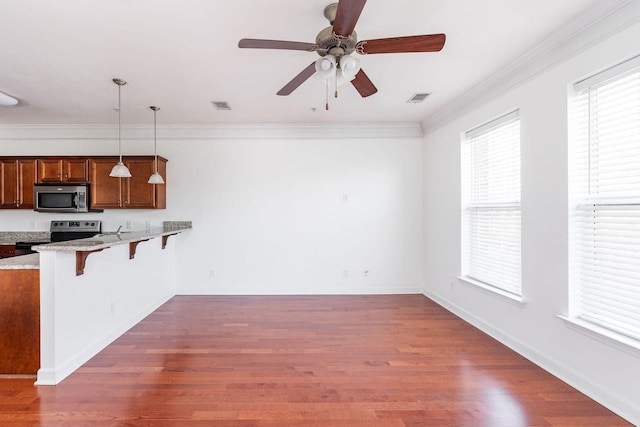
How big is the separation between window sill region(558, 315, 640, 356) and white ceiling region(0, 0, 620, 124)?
215 cm

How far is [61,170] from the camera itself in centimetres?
444

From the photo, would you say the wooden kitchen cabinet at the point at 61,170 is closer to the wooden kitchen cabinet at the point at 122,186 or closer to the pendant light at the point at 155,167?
the wooden kitchen cabinet at the point at 122,186

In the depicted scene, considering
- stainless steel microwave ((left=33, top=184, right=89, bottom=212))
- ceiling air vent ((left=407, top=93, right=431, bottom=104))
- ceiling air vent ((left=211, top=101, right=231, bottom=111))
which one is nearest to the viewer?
ceiling air vent ((left=407, top=93, right=431, bottom=104))

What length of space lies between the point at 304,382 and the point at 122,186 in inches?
150

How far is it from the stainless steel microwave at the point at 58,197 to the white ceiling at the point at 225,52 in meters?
0.99

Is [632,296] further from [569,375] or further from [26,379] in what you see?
[26,379]

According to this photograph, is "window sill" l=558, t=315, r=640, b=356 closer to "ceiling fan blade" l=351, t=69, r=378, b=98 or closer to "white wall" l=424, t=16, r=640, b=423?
"white wall" l=424, t=16, r=640, b=423

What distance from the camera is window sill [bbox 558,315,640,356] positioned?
6.31 ft

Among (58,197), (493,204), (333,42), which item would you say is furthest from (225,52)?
(58,197)

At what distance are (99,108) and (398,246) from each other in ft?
15.0

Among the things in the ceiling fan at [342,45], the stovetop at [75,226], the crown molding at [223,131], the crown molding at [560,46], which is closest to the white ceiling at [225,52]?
the crown molding at [560,46]

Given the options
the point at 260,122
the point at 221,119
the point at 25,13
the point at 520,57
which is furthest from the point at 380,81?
the point at 25,13

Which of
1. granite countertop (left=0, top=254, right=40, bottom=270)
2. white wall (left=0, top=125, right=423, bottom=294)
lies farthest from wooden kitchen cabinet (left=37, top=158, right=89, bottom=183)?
granite countertop (left=0, top=254, right=40, bottom=270)

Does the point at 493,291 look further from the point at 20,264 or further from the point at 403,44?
the point at 20,264
